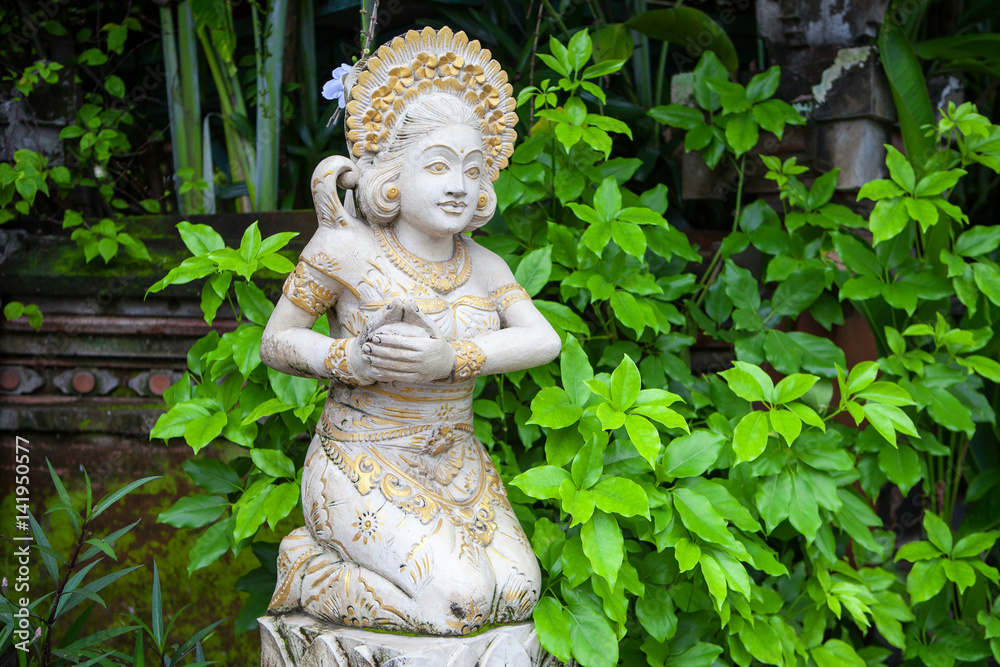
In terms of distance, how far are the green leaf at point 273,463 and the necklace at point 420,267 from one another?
590mm

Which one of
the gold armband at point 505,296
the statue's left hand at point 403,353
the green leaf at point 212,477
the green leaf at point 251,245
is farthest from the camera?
the green leaf at point 212,477

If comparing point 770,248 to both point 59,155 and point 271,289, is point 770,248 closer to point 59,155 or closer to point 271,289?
point 271,289

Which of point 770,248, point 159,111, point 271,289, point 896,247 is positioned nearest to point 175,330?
point 271,289

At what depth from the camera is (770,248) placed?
263 cm

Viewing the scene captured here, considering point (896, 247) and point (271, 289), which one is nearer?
point (896, 247)

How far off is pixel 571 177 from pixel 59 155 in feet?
6.29

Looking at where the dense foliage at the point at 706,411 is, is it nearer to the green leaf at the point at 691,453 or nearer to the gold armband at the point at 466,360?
the green leaf at the point at 691,453

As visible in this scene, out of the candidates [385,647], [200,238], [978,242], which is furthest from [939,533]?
[200,238]

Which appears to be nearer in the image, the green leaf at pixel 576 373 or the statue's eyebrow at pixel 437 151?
the statue's eyebrow at pixel 437 151

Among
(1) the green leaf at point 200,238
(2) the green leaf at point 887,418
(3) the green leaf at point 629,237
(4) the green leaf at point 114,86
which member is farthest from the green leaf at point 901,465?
(4) the green leaf at point 114,86

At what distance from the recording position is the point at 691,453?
6.47 ft

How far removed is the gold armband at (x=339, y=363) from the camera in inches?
66.2

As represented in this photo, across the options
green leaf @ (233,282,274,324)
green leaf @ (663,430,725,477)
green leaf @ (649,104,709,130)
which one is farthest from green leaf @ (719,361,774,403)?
green leaf @ (233,282,274,324)

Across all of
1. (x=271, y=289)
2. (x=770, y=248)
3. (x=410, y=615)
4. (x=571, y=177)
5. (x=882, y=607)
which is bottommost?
(x=882, y=607)
